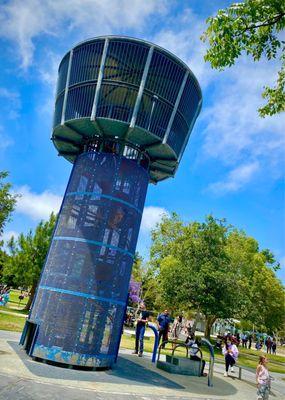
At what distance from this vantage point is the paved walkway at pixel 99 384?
22.4ft

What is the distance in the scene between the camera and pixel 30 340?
35.5ft

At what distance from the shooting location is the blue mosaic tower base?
1008 centimetres

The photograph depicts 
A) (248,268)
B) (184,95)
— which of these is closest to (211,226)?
(248,268)

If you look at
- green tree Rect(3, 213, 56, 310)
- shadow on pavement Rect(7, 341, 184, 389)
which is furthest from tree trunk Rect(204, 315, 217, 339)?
shadow on pavement Rect(7, 341, 184, 389)

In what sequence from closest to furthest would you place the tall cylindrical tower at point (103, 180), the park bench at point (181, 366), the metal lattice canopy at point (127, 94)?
1. the tall cylindrical tower at point (103, 180)
2. the metal lattice canopy at point (127, 94)
3. the park bench at point (181, 366)

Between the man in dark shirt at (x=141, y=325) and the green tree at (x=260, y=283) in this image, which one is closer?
the man in dark shirt at (x=141, y=325)

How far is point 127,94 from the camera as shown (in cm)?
1160

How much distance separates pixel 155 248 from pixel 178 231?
4.23 meters

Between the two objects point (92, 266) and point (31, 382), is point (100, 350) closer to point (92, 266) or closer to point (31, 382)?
point (92, 266)

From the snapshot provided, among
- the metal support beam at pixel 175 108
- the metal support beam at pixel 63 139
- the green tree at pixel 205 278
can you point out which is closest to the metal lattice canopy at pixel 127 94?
the metal support beam at pixel 175 108

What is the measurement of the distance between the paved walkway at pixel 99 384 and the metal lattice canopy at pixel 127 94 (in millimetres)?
7744

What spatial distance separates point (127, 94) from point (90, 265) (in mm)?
5924

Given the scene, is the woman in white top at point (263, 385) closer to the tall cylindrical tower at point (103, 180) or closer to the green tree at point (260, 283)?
the tall cylindrical tower at point (103, 180)

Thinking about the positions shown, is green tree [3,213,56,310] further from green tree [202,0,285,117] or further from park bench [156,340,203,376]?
green tree [202,0,285,117]
